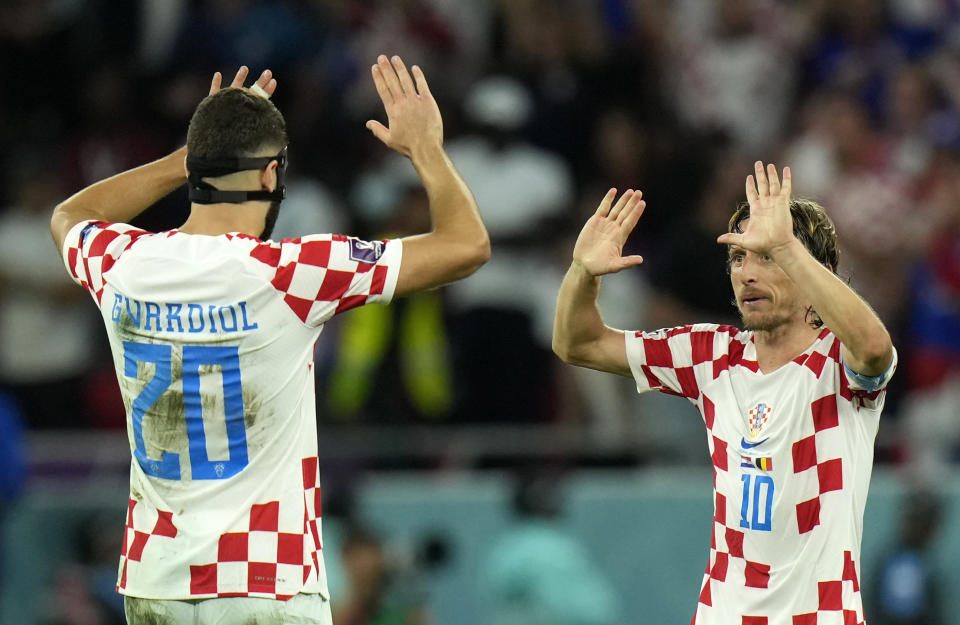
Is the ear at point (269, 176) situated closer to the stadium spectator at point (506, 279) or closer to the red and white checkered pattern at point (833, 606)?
the red and white checkered pattern at point (833, 606)

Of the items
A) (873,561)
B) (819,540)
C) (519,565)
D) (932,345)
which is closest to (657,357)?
(819,540)

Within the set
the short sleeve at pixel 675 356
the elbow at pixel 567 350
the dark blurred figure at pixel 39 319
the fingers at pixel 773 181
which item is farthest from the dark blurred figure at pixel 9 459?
the fingers at pixel 773 181

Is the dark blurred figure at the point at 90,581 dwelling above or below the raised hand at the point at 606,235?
below

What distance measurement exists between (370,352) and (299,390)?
582cm

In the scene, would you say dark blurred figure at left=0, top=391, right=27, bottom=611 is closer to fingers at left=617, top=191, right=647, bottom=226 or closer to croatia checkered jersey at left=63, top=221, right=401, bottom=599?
croatia checkered jersey at left=63, top=221, right=401, bottom=599

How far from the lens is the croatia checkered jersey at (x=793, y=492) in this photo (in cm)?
514

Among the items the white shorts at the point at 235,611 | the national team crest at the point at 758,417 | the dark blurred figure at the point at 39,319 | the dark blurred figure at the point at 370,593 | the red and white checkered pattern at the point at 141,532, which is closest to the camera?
the white shorts at the point at 235,611

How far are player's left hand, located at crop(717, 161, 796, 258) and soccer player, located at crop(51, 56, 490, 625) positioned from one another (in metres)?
0.85

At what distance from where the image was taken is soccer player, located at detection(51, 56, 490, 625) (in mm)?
4789

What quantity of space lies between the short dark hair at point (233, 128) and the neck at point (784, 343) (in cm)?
177

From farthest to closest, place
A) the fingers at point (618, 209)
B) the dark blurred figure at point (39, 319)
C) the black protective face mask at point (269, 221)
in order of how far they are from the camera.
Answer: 1. the dark blurred figure at point (39, 319)
2. the fingers at point (618, 209)
3. the black protective face mask at point (269, 221)

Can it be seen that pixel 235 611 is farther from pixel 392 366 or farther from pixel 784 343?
Result: pixel 392 366

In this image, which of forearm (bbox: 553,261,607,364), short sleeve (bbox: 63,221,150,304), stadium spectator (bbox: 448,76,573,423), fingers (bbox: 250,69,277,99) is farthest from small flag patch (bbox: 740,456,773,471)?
stadium spectator (bbox: 448,76,573,423)

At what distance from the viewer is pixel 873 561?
10.1 m
